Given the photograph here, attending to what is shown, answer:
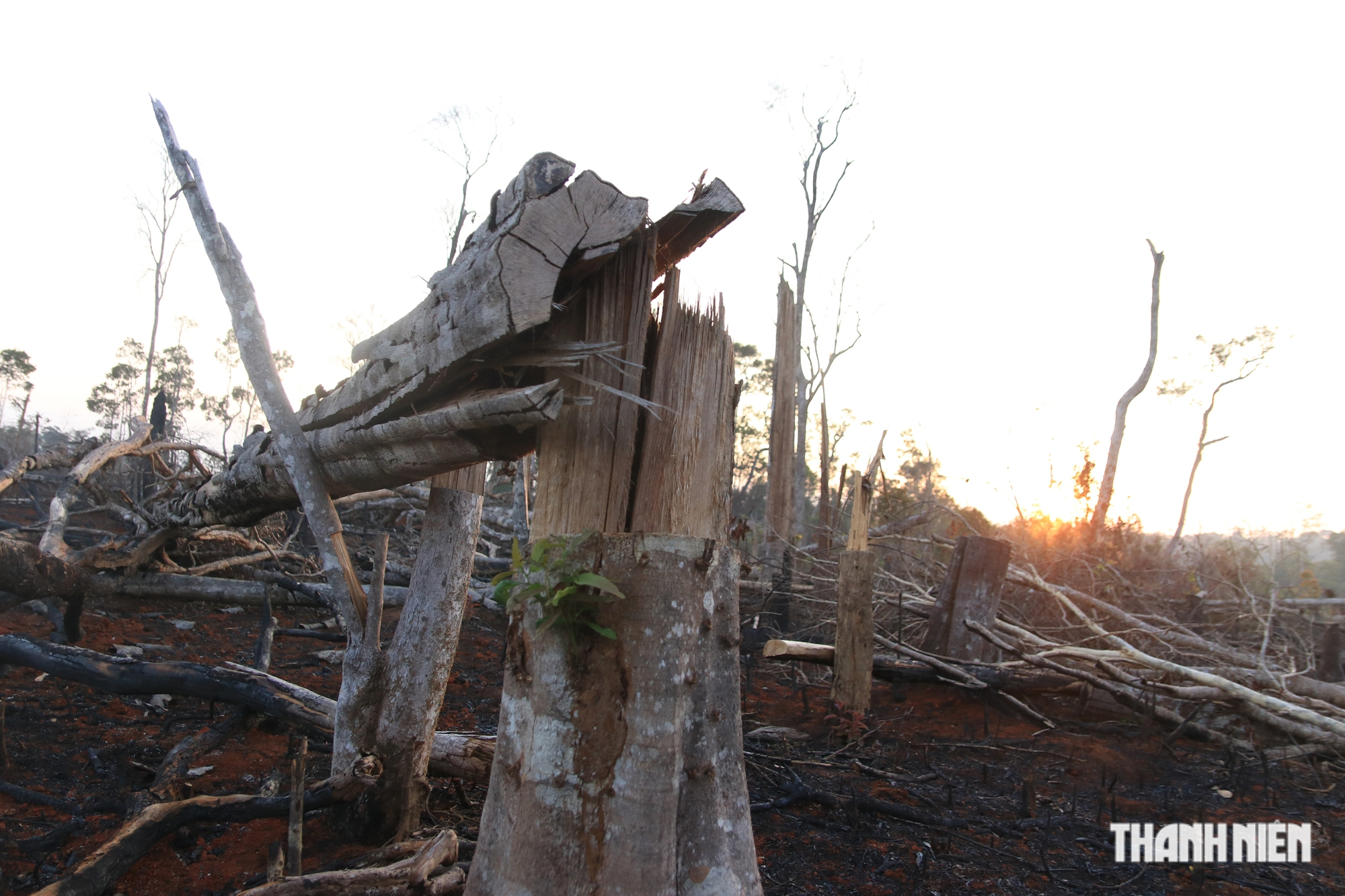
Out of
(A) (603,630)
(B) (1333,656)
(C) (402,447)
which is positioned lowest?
(B) (1333,656)

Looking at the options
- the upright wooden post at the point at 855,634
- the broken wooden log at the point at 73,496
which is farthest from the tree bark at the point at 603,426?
the broken wooden log at the point at 73,496

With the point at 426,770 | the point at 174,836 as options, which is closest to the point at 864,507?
the point at 426,770

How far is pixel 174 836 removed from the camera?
2.90 metres

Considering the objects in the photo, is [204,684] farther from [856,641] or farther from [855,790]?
[856,641]

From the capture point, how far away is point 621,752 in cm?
163

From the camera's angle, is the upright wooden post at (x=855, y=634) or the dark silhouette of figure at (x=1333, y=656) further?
the dark silhouette of figure at (x=1333, y=656)

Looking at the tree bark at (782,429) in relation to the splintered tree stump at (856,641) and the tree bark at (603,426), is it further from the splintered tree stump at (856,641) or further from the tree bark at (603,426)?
the tree bark at (603,426)

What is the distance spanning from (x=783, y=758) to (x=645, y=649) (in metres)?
Result: 3.10

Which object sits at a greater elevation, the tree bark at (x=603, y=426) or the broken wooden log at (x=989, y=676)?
Answer: the tree bark at (x=603, y=426)

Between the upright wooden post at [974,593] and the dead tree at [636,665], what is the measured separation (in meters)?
5.23

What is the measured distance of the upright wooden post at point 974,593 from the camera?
253 inches

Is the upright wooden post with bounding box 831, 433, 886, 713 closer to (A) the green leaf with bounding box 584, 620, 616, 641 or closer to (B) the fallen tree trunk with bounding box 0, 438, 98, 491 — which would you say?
(A) the green leaf with bounding box 584, 620, 616, 641

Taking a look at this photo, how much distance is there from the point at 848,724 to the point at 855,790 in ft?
3.72

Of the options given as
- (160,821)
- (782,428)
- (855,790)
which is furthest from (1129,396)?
(160,821)
